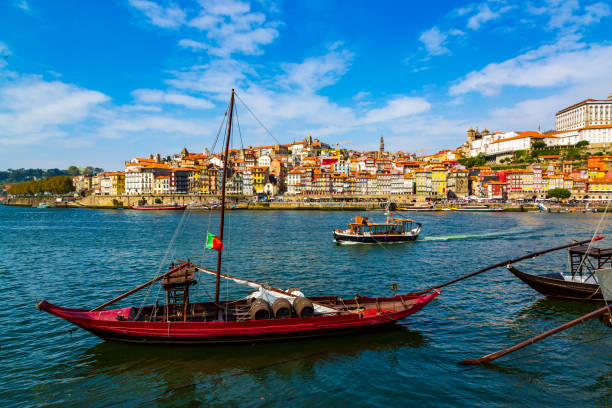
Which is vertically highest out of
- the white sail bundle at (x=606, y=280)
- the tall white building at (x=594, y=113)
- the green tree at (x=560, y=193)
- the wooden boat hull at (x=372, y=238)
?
the tall white building at (x=594, y=113)

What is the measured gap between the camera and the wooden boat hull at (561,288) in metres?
16.9

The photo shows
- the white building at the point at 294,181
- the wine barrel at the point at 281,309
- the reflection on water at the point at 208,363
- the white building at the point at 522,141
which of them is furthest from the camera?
the white building at the point at 522,141

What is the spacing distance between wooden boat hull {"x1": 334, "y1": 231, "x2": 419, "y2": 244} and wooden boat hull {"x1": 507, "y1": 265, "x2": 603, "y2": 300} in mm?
20605

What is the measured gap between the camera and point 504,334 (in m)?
13.9

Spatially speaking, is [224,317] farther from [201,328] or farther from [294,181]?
[294,181]

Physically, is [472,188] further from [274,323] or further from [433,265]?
[274,323]

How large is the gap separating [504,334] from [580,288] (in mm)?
6165

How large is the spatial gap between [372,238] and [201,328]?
2861cm

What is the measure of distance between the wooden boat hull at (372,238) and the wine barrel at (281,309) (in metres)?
25.7

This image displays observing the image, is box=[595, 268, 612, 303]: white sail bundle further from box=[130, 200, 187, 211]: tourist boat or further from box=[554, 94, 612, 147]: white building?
box=[554, 94, 612, 147]: white building

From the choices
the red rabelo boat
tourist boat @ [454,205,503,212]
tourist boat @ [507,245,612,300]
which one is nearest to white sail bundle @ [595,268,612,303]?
the red rabelo boat

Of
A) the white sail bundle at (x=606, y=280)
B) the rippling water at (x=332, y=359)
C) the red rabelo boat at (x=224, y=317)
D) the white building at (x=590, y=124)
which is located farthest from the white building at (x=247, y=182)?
the white sail bundle at (x=606, y=280)

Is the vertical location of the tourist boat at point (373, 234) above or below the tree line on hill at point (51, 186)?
below

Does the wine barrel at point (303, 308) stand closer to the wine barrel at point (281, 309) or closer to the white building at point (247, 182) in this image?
the wine barrel at point (281, 309)
